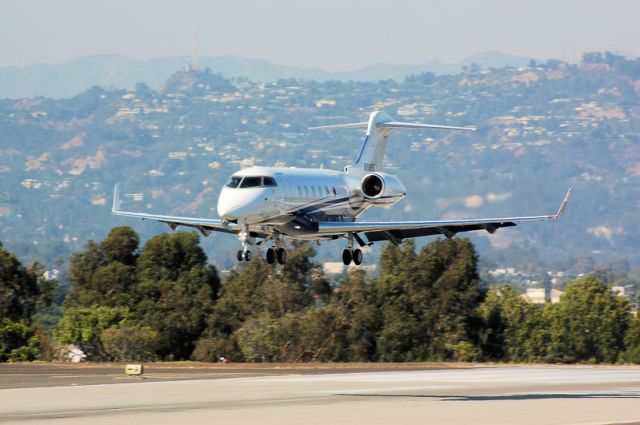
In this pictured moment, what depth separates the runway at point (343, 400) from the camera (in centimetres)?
3794

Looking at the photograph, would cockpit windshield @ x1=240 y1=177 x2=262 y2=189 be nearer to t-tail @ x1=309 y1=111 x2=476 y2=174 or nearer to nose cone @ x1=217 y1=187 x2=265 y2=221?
nose cone @ x1=217 y1=187 x2=265 y2=221

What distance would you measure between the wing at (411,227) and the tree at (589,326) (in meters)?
69.7

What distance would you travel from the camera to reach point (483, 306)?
375ft

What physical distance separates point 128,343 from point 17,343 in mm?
8800

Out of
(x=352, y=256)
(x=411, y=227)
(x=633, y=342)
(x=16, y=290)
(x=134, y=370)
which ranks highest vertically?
(x=411, y=227)

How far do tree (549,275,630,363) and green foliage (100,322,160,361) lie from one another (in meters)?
41.3

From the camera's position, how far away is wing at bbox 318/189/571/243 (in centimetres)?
4725

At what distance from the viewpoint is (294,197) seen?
46.6 metres

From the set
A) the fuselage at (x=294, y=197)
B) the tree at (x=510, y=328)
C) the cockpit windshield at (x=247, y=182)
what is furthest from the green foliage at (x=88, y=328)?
the cockpit windshield at (x=247, y=182)

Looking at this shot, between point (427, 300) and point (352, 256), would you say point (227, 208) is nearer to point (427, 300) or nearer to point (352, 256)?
point (352, 256)

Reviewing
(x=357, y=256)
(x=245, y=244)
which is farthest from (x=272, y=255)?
(x=357, y=256)

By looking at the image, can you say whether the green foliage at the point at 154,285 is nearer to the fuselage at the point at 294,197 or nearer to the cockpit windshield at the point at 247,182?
the fuselage at the point at 294,197

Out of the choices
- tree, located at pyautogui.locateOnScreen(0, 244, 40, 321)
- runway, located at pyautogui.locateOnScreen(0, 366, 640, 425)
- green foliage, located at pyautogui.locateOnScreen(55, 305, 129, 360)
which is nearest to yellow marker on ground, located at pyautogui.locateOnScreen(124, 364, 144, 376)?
runway, located at pyautogui.locateOnScreen(0, 366, 640, 425)

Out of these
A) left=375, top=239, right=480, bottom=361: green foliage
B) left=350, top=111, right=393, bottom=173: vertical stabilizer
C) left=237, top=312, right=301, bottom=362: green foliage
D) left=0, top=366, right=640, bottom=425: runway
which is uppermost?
left=350, top=111, right=393, bottom=173: vertical stabilizer
